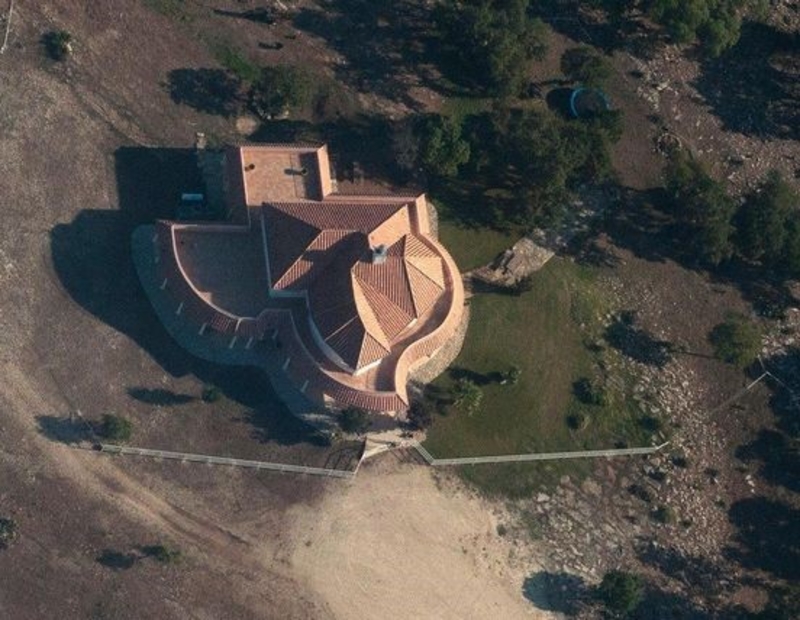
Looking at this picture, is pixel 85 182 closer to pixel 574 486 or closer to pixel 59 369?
pixel 59 369

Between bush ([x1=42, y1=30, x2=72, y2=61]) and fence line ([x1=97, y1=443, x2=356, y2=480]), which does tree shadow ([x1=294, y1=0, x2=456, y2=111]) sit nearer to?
bush ([x1=42, y1=30, x2=72, y2=61])

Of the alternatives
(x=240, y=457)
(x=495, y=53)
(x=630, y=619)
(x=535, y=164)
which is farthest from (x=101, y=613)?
(x=495, y=53)

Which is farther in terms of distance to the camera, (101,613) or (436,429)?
(436,429)

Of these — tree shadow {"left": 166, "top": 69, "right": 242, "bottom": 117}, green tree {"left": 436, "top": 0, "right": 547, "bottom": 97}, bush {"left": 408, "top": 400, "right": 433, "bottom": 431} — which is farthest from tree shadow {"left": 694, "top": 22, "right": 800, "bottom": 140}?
tree shadow {"left": 166, "top": 69, "right": 242, "bottom": 117}

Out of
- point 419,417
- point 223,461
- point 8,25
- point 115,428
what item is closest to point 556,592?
point 419,417

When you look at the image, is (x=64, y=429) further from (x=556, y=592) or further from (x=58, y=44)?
(x=556, y=592)
